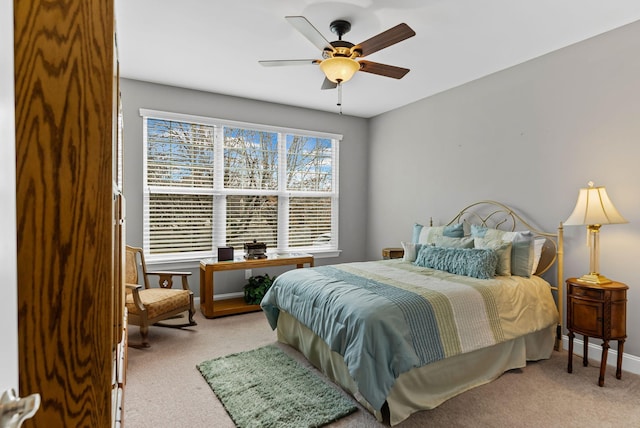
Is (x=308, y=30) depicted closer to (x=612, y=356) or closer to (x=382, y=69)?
(x=382, y=69)

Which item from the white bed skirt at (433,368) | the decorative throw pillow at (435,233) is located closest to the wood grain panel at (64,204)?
the white bed skirt at (433,368)

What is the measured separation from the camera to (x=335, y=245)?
18.4 feet

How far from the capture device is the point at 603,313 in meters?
2.61

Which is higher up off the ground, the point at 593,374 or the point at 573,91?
the point at 573,91

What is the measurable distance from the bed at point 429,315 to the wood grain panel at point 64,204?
5.00ft

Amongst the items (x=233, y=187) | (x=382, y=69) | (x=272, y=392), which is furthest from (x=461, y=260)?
(x=233, y=187)

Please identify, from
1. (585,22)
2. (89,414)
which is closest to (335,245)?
(585,22)

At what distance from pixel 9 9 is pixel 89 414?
3.19 feet

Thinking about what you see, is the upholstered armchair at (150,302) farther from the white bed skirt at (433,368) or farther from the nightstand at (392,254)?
the nightstand at (392,254)

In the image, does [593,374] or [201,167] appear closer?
[593,374]

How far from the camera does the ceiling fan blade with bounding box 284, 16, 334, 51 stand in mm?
2207

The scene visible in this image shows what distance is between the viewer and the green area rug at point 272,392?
2168 mm

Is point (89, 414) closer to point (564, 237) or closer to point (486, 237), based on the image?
point (486, 237)

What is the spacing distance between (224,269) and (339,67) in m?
2.63
